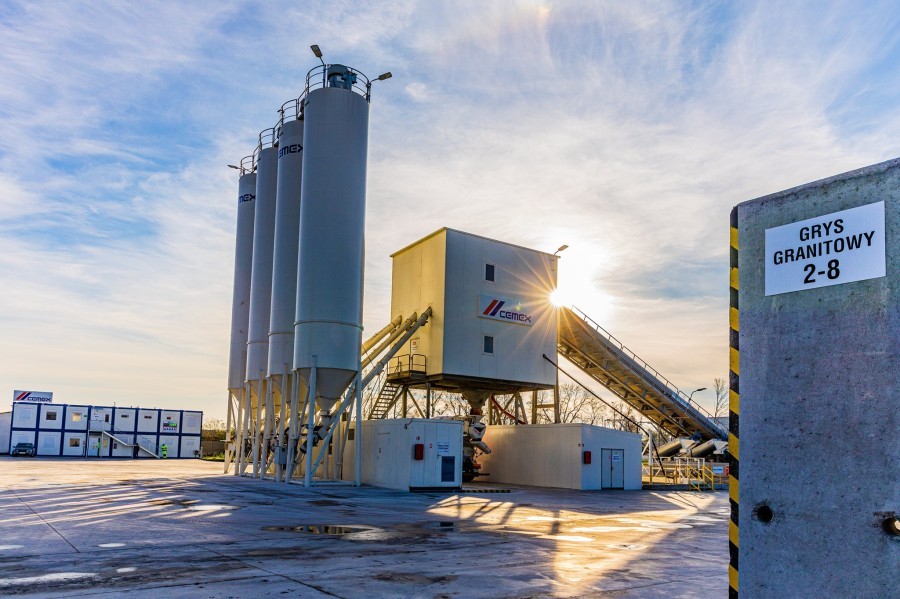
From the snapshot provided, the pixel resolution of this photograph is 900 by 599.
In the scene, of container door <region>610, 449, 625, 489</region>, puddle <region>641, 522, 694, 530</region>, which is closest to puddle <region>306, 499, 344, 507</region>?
puddle <region>641, 522, 694, 530</region>

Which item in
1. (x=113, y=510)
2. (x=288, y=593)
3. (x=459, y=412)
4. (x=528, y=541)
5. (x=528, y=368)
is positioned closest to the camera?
(x=288, y=593)

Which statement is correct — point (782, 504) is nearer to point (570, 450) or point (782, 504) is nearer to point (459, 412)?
point (570, 450)

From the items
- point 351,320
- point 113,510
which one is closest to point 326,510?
point 113,510

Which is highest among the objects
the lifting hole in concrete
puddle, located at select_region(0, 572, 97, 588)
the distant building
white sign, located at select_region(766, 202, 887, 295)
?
white sign, located at select_region(766, 202, 887, 295)

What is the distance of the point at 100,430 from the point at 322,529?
6208cm

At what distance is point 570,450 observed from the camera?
109ft

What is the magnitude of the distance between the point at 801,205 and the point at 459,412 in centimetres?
7695

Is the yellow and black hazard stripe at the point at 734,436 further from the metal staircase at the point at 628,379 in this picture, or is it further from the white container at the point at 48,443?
the white container at the point at 48,443

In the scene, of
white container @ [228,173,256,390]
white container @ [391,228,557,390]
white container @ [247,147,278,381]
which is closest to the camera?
white container @ [391,228,557,390]

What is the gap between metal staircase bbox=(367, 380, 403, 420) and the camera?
38.1 metres

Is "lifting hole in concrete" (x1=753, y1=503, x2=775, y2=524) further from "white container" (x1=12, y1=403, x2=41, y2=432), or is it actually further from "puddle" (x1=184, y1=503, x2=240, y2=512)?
"white container" (x1=12, y1=403, x2=41, y2=432)

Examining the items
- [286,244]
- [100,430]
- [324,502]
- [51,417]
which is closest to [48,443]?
[51,417]

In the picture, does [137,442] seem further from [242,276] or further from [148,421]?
[242,276]

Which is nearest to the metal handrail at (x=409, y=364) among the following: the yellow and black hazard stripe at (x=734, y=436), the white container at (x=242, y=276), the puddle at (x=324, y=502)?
the white container at (x=242, y=276)
